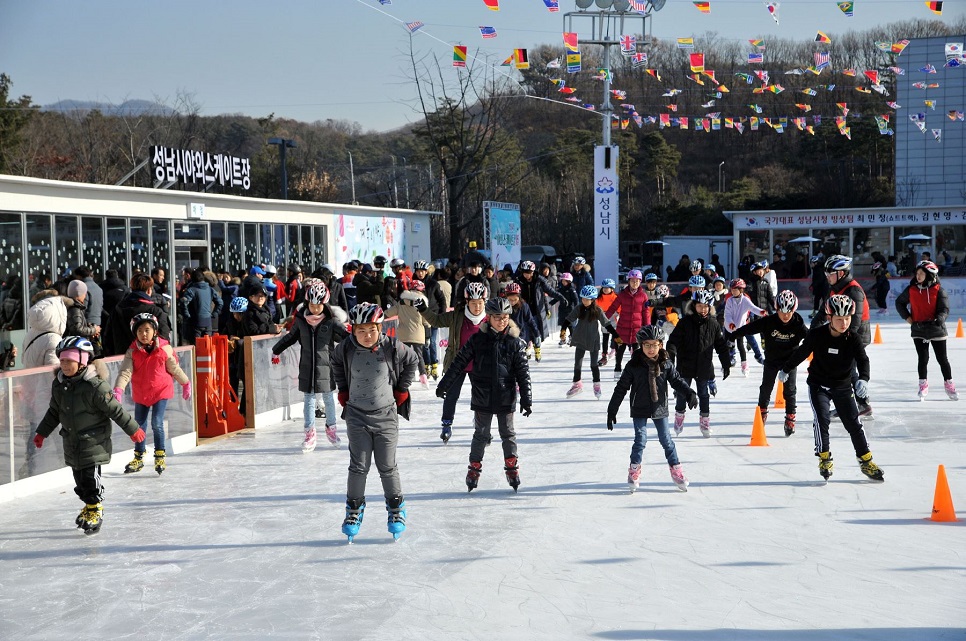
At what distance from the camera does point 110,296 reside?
13.1 meters

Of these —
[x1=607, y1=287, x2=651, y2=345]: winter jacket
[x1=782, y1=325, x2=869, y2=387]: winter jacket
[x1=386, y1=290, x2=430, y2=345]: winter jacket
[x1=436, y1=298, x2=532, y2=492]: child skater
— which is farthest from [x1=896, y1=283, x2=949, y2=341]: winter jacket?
[x1=436, y1=298, x2=532, y2=492]: child skater

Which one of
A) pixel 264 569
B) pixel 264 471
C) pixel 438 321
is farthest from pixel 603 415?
pixel 264 569

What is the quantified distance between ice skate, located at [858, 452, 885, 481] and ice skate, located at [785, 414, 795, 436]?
6.61 ft

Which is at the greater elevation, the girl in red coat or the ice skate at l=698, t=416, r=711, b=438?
the girl in red coat

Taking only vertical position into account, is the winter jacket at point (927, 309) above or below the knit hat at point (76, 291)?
below

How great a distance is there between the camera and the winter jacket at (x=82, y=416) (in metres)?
6.56

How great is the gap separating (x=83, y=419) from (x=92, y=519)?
65cm

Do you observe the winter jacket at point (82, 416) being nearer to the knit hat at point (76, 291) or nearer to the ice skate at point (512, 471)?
the ice skate at point (512, 471)

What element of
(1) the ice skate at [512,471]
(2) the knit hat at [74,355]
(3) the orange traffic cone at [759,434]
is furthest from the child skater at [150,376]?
(3) the orange traffic cone at [759,434]

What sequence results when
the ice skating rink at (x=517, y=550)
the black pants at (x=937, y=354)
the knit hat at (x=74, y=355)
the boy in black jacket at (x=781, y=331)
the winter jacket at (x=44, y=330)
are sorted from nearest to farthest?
the ice skating rink at (x=517, y=550) < the knit hat at (x=74, y=355) < the winter jacket at (x=44, y=330) < the boy in black jacket at (x=781, y=331) < the black pants at (x=937, y=354)

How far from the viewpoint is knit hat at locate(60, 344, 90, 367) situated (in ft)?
21.4

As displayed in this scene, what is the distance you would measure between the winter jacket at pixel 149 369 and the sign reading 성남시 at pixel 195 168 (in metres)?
12.9

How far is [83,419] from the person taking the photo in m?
6.60

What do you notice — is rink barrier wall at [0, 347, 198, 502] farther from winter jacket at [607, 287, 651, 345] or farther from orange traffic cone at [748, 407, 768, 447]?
winter jacket at [607, 287, 651, 345]
